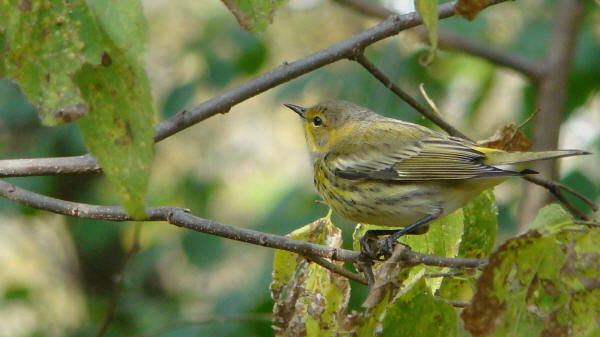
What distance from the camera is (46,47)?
1272 millimetres

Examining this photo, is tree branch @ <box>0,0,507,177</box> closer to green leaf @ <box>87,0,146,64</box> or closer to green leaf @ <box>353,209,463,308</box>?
green leaf @ <box>353,209,463,308</box>

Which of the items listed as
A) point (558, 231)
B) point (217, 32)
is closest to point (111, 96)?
point (558, 231)

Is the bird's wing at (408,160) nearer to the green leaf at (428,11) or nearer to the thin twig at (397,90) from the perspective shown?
the thin twig at (397,90)

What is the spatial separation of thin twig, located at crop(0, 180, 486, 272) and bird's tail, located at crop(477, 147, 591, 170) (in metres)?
0.93

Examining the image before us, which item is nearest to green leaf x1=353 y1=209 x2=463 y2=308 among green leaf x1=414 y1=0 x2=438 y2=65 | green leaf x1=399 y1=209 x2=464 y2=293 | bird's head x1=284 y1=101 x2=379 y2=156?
green leaf x1=399 y1=209 x2=464 y2=293

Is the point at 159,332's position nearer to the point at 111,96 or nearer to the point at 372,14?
the point at 372,14

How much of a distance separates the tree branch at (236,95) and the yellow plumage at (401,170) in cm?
→ 77

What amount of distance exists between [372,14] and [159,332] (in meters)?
2.37

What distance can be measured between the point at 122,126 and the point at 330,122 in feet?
9.51

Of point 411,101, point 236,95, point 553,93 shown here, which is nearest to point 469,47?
point 553,93

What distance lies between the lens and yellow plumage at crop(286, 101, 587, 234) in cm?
298

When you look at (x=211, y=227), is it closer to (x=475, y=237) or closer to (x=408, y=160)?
(x=475, y=237)

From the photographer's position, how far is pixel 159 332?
4.25 metres

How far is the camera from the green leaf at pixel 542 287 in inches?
61.5
